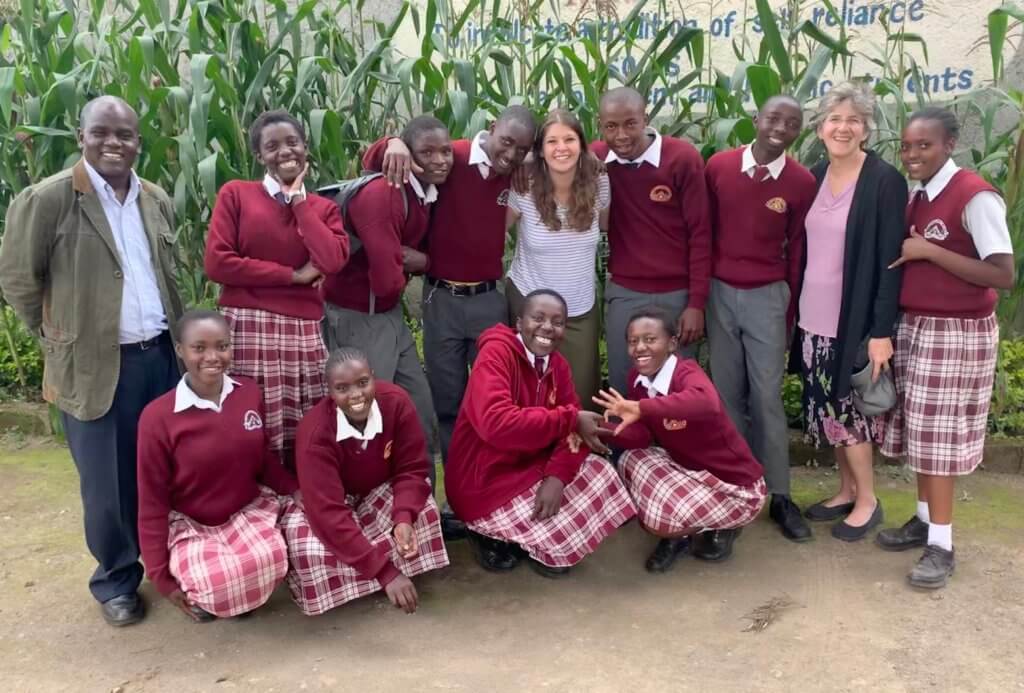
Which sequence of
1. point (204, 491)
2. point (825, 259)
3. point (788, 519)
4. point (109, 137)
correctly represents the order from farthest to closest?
point (788, 519) < point (825, 259) < point (204, 491) < point (109, 137)

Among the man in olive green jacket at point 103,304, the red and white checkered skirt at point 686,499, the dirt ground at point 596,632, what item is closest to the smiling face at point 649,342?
the red and white checkered skirt at point 686,499

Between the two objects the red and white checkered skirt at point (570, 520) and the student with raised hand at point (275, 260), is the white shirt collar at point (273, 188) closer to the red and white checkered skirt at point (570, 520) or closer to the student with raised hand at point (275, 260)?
the student with raised hand at point (275, 260)

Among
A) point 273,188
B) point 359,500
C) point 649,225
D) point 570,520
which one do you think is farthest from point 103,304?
point 649,225

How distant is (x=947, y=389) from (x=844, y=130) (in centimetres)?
85

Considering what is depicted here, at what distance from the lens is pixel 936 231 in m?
2.72

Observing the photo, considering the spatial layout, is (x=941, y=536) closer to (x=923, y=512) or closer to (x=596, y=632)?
(x=923, y=512)

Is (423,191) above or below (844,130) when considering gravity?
below

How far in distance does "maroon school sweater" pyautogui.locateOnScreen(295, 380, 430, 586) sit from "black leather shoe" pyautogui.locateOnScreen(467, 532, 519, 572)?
0.32 m

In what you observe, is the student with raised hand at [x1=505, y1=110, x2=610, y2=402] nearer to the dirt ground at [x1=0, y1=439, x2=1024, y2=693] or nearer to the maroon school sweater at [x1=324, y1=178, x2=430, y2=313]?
the maroon school sweater at [x1=324, y1=178, x2=430, y2=313]

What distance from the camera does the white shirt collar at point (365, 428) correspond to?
8.60 feet

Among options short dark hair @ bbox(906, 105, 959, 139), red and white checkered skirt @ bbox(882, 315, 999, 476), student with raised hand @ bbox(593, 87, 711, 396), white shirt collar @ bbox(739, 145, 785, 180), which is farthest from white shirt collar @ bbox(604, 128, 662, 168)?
red and white checkered skirt @ bbox(882, 315, 999, 476)

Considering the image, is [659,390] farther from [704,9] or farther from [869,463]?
[704,9]

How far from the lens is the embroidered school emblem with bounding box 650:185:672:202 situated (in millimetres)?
3059

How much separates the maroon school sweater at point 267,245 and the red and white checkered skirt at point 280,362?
0.14 feet
